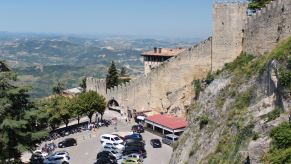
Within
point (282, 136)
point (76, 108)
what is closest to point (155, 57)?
point (76, 108)

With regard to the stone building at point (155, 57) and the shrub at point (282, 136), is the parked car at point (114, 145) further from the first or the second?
the shrub at point (282, 136)

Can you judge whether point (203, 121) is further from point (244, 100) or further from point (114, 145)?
point (114, 145)

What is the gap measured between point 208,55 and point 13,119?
2231 cm

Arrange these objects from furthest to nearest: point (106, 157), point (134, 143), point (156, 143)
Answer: point (156, 143), point (134, 143), point (106, 157)

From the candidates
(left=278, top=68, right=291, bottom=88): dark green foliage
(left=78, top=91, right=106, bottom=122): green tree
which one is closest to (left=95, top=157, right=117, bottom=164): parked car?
(left=78, top=91, right=106, bottom=122): green tree

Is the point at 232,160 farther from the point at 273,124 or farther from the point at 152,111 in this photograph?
the point at 152,111

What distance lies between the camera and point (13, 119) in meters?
38.8

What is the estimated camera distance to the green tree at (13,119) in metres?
37.7

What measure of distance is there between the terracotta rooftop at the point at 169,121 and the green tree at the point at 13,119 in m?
16.9

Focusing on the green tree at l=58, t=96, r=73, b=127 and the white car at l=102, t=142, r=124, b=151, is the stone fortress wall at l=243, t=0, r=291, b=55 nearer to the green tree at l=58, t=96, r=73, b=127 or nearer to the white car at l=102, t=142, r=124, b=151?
the white car at l=102, t=142, r=124, b=151

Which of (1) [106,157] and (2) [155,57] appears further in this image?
(2) [155,57]

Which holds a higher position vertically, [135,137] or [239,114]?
[239,114]

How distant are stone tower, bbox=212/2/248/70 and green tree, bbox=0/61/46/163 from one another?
19.2 meters

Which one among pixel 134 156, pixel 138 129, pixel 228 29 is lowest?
pixel 138 129
